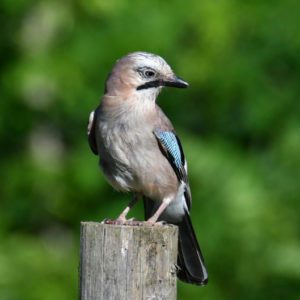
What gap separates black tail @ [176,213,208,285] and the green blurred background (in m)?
2.47

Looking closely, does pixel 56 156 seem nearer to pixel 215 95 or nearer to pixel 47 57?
pixel 47 57

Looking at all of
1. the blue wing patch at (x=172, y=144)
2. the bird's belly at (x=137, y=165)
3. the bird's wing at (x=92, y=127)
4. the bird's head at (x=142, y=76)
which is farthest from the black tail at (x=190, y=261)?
the bird's head at (x=142, y=76)

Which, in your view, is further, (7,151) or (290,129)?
(7,151)

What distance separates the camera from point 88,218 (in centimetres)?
928

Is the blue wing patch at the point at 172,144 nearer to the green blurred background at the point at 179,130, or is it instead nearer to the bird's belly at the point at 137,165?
the bird's belly at the point at 137,165

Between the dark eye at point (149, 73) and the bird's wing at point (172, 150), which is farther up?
the dark eye at point (149, 73)

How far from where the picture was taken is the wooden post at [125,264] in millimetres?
4648

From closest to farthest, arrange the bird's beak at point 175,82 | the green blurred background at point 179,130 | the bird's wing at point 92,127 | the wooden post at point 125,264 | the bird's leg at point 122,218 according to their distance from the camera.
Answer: the wooden post at point 125,264
the bird's leg at point 122,218
the bird's beak at point 175,82
the bird's wing at point 92,127
the green blurred background at point 179,130

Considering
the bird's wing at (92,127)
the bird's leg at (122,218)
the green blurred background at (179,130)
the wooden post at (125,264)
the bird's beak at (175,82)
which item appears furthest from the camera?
the green blurred background at (179,130)

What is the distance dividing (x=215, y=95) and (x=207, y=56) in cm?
50

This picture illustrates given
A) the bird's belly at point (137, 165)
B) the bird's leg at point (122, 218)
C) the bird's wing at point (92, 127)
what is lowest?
the bird's leg at point (122, 218)

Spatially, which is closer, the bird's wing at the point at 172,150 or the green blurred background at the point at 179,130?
the bird's wing at the point at 172,150

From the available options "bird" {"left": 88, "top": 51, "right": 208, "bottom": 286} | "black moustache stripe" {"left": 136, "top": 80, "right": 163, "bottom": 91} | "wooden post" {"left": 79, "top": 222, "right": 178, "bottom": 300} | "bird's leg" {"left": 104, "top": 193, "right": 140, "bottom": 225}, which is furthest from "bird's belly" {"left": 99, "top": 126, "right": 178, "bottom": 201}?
"wooden post" {"left": 79, "top": 222, "right": 178, "bottom": 300}

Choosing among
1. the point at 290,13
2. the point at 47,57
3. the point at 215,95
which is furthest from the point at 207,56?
the point at 47,57
